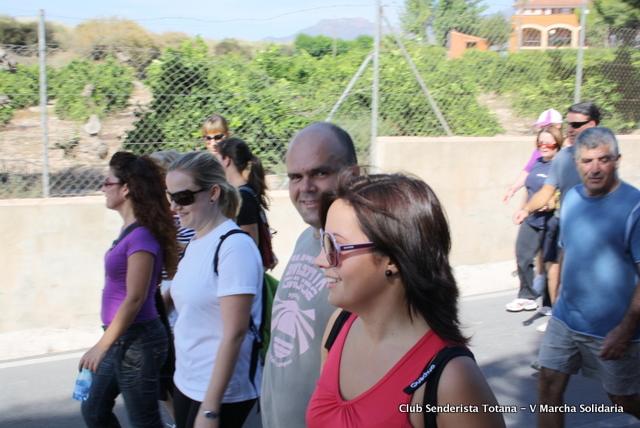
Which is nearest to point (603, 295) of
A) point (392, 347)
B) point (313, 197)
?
point (313, 197)

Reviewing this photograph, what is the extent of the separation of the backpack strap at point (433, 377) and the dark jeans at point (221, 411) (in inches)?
54.3

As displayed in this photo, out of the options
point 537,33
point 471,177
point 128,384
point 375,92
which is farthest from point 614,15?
point 128,384

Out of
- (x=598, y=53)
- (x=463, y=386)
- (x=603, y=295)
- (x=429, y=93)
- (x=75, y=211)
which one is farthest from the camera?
(x=598, y=53)

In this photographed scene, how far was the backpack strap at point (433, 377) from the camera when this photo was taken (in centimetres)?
157

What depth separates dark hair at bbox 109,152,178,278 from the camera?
3.40 metres

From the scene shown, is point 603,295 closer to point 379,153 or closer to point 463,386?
point 463,386

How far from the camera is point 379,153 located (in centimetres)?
785

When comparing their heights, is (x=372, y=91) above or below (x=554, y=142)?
above

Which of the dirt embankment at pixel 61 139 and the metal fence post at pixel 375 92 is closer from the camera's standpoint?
the dirt embankment at pixel 61 139

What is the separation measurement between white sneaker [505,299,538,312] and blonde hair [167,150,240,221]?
4.29m

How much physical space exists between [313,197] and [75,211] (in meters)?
4.45

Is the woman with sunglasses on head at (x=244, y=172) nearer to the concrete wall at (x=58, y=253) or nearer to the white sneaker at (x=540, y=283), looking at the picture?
the concrete wall at (x=58, y=253)

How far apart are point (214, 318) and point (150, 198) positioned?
37.2 inches

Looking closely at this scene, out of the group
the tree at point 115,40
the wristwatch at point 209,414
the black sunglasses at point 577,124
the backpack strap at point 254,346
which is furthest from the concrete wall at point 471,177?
the wristwatch at point 209,414
